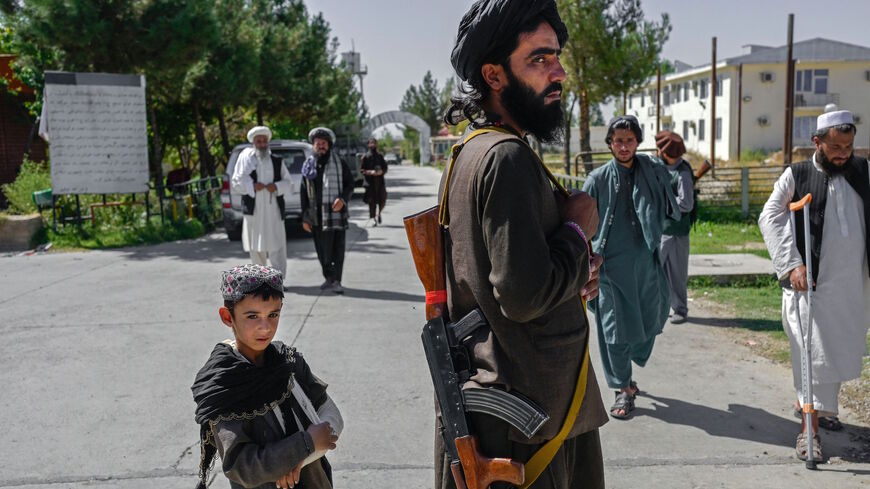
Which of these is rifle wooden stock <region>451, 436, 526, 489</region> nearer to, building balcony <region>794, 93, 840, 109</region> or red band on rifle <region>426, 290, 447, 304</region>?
red band on rifle <region>426, 290, 447, 304</region>

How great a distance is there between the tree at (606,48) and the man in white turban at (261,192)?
15.7 meters

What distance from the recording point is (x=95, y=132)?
14.4 metres

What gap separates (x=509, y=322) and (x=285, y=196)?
11642 millimetres

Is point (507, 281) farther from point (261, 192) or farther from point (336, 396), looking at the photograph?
point (261, 192)

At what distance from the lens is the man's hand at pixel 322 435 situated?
101 inches

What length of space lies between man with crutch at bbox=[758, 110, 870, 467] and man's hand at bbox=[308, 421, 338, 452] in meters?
2.91

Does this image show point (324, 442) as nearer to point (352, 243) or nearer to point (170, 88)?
point (352, 243)

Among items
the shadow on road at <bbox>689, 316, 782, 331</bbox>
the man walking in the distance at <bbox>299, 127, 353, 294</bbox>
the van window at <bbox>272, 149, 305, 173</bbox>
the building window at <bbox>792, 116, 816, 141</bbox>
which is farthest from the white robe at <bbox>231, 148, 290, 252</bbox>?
the building window at <bbox>792, 116, 816, 141</bbox>

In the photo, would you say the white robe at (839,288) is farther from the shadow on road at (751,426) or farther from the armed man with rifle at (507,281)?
the armed man with rifle at (507,281)

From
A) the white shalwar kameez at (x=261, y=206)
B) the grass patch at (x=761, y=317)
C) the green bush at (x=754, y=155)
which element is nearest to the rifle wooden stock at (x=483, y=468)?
the grass patch at (x=761, y=317)

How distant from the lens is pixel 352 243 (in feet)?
45.6

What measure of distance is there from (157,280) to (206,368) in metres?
8.17

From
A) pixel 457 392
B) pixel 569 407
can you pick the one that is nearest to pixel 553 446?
pixel 569 407

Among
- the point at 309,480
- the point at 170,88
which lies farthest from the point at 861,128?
the point at 309,480
